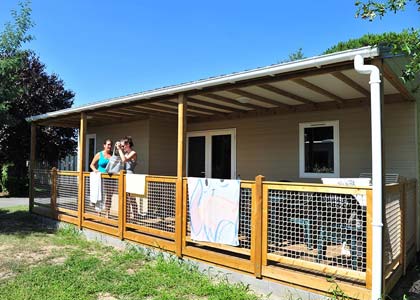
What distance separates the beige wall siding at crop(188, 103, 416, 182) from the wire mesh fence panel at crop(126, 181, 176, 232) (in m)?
2.61

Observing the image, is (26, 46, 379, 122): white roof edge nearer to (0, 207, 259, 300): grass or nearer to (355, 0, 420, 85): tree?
(355, 0, 420, 85): tree

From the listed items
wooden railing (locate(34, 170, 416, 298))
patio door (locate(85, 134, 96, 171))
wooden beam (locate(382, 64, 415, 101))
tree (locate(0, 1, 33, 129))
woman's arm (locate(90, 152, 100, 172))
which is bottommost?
wooden railing (locate(34, 170, 416, 298))

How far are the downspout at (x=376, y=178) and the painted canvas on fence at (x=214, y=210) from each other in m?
1.58

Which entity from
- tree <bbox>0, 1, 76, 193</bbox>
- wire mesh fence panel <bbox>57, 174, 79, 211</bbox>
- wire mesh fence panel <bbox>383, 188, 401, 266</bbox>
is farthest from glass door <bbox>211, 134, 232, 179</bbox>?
tree <bbox>0, 1, 76, 193</bbox>

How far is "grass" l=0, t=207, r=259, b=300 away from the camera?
3.93m

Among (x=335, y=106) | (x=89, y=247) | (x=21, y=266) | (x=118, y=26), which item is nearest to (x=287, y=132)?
(x=335, y=106)

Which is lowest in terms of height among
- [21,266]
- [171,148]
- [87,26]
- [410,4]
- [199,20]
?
[21,266]

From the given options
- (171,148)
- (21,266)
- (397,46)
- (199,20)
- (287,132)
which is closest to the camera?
(397,46)

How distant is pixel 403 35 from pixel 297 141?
352cm

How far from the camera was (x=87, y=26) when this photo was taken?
527 inches

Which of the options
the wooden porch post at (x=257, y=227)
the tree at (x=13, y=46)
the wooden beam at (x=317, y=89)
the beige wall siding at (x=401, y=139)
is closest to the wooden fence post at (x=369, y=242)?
the wooden porch post at (x=257, y=227)

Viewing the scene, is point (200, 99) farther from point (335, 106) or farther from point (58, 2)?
point (58, 2)

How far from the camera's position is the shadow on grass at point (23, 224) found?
714cm

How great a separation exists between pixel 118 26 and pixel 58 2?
15.2 feet
